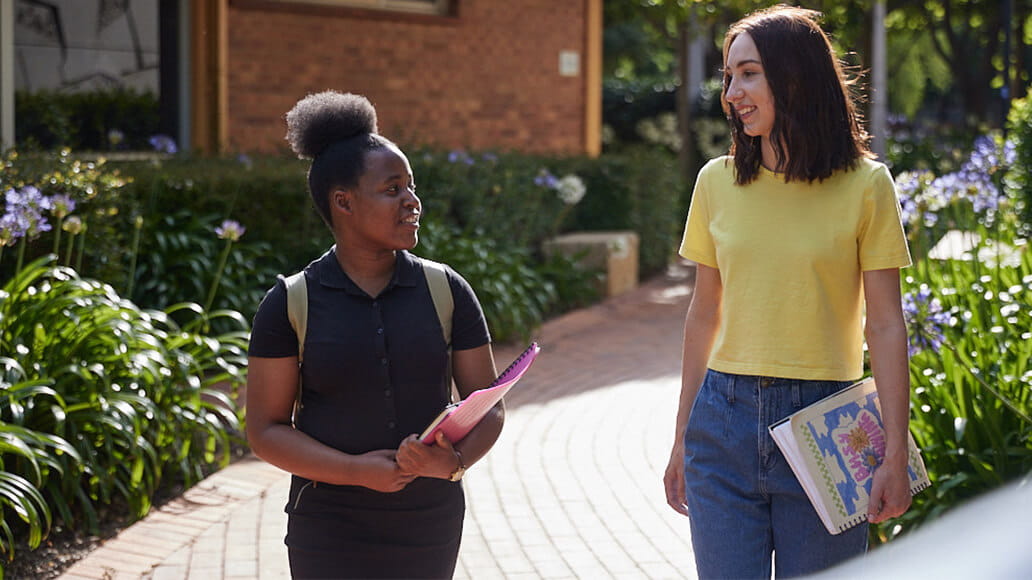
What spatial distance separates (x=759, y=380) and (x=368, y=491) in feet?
2.91

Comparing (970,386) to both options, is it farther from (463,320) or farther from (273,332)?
(273,332)

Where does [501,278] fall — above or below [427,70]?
below

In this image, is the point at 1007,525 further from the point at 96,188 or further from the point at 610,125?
the point at 610,125

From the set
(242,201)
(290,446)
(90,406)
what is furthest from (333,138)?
(242,201)

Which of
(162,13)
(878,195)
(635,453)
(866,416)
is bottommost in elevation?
(635,453)

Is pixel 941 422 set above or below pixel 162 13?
below

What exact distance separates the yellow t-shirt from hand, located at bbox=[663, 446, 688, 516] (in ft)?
0.99

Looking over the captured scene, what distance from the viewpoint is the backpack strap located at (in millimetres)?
2863

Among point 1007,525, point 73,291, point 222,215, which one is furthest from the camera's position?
point 222,215

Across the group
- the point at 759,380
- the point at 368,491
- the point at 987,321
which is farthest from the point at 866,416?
the point at 987,321

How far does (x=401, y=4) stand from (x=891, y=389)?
10582 mm

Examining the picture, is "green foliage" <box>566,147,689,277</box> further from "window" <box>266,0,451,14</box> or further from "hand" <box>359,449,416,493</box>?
"hand" <box>359,449,416,493</box>

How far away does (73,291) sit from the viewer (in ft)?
18.8

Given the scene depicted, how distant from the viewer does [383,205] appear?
9.15ft
